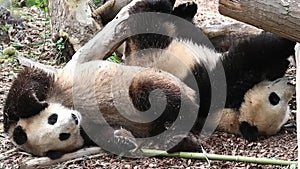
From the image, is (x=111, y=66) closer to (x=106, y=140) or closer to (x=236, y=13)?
(x=106, y=140)

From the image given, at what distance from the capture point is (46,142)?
11.1 feet

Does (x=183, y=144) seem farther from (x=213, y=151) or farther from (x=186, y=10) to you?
(x=186, y=10)

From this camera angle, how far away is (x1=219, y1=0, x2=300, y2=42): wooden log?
2.24 meters

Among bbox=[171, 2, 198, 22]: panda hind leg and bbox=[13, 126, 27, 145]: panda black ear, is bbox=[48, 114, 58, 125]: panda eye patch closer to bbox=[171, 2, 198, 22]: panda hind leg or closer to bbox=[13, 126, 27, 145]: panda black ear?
bbox=[13, 126, 27, 145]: panda black ear

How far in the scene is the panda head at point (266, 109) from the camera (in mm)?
3518

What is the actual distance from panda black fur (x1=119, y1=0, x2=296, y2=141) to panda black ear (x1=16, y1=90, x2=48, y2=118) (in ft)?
3.08

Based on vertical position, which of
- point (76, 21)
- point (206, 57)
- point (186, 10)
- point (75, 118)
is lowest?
point (75, 118)

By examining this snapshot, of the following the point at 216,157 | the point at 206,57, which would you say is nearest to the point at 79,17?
the point at 206,57

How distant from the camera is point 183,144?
338 cm

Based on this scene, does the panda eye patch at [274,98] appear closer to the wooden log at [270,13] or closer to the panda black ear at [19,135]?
the wooden log at [270,13]

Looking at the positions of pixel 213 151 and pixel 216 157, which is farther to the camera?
pixel 213 151

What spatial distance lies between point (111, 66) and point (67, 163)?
793mm

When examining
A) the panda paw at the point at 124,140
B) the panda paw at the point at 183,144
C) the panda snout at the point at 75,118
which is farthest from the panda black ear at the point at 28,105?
the panda paw at the point at 183,144

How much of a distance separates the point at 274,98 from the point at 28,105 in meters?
1.58
